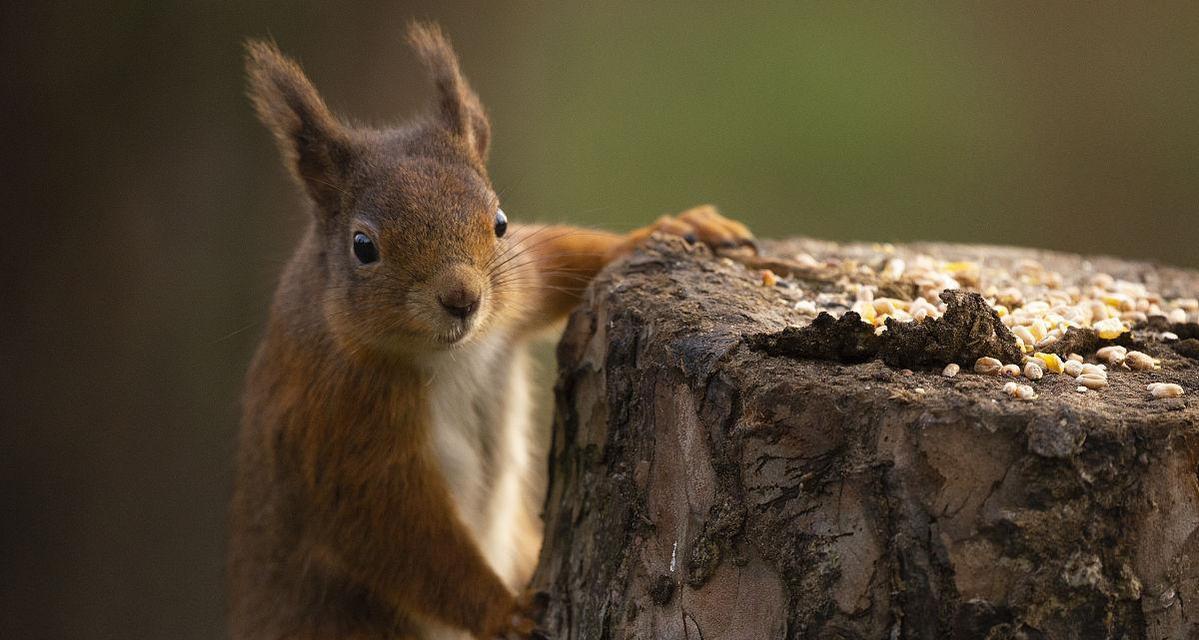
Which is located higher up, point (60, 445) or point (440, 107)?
point (440, 107)

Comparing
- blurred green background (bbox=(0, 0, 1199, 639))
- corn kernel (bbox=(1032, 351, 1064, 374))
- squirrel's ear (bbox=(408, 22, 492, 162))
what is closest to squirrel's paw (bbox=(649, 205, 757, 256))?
blurred green background (bbox=(0, 0, 1199, 639))

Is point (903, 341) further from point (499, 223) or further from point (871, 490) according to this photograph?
point (499, 223)

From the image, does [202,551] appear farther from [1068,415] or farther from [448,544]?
[1068,415]

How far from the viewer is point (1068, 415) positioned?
151 centimetres

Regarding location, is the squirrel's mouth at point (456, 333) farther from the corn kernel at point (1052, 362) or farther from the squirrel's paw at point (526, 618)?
the corn kernel at point (1052, 362)

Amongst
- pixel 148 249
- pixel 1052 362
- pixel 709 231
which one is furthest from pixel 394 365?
pixel 148 249

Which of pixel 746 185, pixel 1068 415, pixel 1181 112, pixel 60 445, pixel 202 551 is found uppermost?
pixel 1181 112

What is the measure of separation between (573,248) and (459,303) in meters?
0.66

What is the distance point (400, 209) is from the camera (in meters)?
2.26

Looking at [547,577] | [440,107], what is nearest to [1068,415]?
[547,577]

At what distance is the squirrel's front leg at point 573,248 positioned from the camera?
2521 millimetres

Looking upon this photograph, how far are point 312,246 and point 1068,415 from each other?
1701mm

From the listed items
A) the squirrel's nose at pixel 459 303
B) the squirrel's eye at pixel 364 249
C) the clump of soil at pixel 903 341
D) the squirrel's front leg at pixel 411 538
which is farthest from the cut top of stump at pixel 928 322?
the squirrel's front leg at pixel 411 538

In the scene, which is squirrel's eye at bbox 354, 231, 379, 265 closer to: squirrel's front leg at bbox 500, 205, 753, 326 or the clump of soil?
squirrel's front leg at bbox 500, 205, 753, 326
